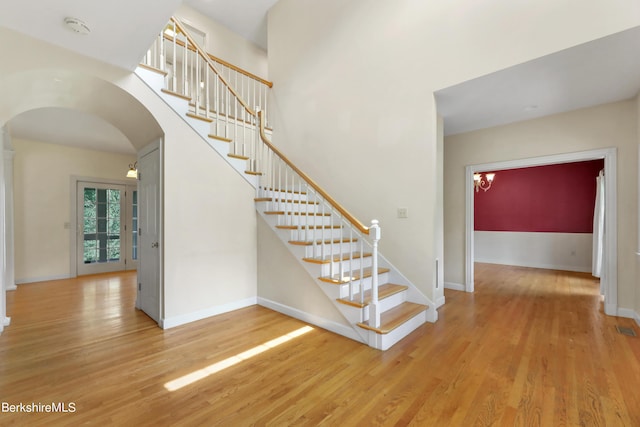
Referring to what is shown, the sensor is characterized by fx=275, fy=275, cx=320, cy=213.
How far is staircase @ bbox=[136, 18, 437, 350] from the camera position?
268cm

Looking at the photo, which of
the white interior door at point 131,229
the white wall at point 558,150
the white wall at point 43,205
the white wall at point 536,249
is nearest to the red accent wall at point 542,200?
the white wall at point 536,249

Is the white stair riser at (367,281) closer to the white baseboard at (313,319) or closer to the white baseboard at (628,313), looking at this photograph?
the white baseboard at (313,319)

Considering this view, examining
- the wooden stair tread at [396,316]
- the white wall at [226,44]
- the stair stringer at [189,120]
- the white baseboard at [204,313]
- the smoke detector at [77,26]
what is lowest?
the white baseboard at [204,313]

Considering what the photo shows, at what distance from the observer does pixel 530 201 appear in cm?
691

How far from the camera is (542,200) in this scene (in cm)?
675

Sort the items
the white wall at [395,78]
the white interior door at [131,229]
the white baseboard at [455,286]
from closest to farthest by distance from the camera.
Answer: the white wall at [395,78] < the white baseboard at [455,286] < the white interior door at [131,229]

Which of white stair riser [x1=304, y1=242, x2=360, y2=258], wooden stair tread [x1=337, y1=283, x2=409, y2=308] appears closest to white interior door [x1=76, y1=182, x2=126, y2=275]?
white stair riser [x1=304, y1=242, x2=360, y2=258]

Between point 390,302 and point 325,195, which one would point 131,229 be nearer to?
point 325,195

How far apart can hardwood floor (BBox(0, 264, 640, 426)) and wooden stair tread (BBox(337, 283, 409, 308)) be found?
0.38m

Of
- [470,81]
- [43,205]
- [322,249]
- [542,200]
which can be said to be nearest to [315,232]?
[322,249]

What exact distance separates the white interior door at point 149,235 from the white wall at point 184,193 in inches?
8.9

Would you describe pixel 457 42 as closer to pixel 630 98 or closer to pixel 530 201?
pixel 630 98

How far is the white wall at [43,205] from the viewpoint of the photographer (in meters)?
5.12

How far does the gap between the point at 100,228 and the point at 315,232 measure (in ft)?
18.2
